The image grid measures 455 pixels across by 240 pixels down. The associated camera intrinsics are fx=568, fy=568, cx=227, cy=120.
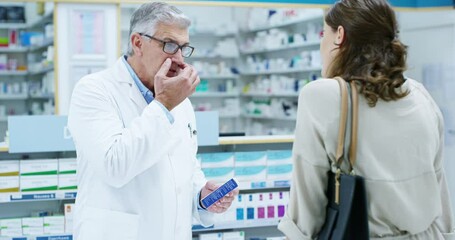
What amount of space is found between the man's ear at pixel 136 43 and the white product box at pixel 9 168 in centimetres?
190

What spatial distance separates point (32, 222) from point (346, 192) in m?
2.76

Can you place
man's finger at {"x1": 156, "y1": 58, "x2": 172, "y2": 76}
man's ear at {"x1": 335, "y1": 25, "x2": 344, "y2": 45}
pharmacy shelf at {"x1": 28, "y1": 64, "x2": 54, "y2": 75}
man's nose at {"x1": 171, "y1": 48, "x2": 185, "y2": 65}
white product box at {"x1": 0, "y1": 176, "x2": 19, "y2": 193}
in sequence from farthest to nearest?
1. pharmacy shelf at {"x1": 28, "y1": 64, "x2": 54, "y2": 75}
2. white product box at {"x1": 0, "y1": 176, "x2": 19, "y2": 193}
3. man's nose at {"x1": 171, "y1": 48, "x2": 185, "y2": 65}
4. man's finger at {"x1": 156, "y1": 58, "x2": 172, "y2": 76}
5. man's ear at {"x1": 335, "y1": 25, "x2": 344, "y2": 45}

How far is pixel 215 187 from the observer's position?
7.73 ft

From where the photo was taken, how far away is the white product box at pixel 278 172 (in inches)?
161

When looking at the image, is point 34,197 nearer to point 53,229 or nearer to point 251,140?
point 53,229

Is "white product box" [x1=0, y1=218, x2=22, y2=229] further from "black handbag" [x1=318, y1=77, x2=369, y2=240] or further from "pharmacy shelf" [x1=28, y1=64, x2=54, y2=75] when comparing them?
"pharmacy shelf" [x1=28, y1=64, x2=54, y2=75]

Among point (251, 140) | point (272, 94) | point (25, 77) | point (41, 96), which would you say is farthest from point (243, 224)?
point (25, 77)

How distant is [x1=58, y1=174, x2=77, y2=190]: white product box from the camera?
12.3 feet

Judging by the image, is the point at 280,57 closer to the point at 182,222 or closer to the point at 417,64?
the point at 417,64

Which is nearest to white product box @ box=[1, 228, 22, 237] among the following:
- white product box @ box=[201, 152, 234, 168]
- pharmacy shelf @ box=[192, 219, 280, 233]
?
pharmacy shelf @ box=[192, 219, 280, 233]

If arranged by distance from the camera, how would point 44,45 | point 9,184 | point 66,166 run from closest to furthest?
1. point 9,184
2. point 66,166
3. point 44,45

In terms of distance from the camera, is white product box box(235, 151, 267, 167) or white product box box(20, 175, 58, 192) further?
white product box box(235, 151, 267, 167)

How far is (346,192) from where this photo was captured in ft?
4.99

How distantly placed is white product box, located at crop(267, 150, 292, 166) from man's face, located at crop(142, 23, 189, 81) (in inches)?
79.4
